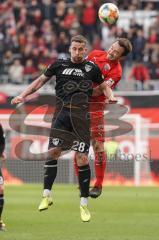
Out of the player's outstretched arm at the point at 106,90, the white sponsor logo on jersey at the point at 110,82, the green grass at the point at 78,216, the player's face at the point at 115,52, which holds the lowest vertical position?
the green grass at the point at 78,216

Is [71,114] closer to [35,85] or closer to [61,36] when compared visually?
[35,85]

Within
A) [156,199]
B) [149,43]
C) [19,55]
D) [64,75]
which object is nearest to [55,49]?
[19,55]

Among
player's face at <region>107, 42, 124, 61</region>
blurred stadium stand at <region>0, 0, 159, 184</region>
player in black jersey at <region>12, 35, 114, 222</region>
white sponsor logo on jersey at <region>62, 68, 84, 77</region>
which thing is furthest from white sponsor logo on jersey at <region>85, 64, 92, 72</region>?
blurred stadium stand at <region>0, 0, 159, 184</region>

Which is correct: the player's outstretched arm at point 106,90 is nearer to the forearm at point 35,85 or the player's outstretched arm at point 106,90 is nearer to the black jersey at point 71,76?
the black jersey at point 71,76

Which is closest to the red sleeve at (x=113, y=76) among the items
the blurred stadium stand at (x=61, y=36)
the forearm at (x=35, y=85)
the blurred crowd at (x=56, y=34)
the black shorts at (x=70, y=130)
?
the black shorts at (x=70, y=130)

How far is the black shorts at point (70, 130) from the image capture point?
12.3m

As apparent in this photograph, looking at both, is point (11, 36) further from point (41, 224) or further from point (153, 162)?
point (41, 224)

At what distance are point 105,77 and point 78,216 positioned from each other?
2358mm

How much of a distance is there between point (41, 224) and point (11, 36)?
16119 millimetres

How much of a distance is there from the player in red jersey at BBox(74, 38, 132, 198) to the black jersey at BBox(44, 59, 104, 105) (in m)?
1.16

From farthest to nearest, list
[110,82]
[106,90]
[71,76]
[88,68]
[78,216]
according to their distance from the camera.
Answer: [110,82], [78,216], [106,90], [88,68], [71,76]

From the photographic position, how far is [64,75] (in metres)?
12.2

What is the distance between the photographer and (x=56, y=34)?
91.1ft

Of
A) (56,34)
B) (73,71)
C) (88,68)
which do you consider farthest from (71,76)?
(56,34)
